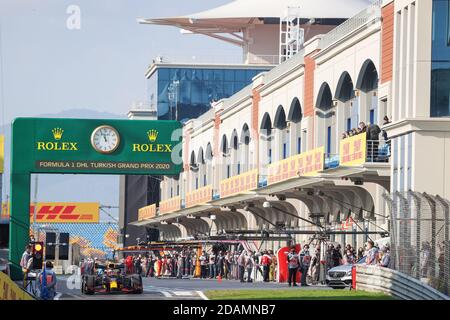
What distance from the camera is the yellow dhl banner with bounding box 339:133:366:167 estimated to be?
45.4m

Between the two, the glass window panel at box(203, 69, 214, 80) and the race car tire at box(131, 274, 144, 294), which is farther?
the glass window panel at box(203, 69, 214, 80)

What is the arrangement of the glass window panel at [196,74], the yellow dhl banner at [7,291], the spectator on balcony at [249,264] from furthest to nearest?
the glass window panel at [196,74] → the spectator on balcony at [249,264] → the yellow dhl banner at [7,291]

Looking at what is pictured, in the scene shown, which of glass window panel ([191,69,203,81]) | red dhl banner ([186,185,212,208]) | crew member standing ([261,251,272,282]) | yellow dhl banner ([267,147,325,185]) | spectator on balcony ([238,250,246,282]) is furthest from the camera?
glass window panel ([191,69,203,81])

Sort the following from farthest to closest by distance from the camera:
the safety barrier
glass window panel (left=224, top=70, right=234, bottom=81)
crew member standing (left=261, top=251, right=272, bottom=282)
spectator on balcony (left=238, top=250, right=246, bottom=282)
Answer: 1. glass window panel (left=224, top=70, right=234, bottom=81)
2. spectator on balcony (left=238, top=250, right=246, bottom=282)
3. crew member standing (left=261, top=251, right=272, bottom=282)
4. the safety barrier

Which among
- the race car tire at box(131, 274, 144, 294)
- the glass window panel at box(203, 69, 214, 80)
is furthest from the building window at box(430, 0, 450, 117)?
the glass window panel at box(203, 69, 214, 80)

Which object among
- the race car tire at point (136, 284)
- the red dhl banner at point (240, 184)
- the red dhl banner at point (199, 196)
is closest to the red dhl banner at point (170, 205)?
the red dhl banner at point (199, 196)

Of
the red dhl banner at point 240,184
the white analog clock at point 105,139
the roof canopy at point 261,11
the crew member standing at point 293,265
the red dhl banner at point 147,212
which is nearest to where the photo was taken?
the crew member standing at point 293,265

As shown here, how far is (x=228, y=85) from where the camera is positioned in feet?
316

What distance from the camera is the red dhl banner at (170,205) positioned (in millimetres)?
86250

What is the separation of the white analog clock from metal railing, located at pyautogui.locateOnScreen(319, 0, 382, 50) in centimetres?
1056

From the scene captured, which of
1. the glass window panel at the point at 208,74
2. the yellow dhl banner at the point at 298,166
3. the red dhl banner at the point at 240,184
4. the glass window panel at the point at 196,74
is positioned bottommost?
the red dhl banner at the point at 240,184

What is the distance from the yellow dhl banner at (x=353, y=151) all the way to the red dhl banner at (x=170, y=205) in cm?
3884

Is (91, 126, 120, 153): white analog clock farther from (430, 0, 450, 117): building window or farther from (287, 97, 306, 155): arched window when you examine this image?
(287, 97, 306, 155): arched window

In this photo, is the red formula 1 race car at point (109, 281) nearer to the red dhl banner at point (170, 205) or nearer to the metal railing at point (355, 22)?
the metal railing at point (355, 22)
